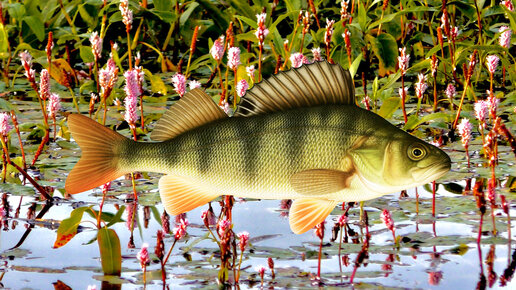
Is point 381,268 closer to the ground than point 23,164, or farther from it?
Answer: closer to the ground

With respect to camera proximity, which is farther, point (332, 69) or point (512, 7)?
point (512, 7)

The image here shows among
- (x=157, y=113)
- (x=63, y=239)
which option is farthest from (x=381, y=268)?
(x=157, y=113)

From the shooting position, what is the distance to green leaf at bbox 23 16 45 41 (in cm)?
813

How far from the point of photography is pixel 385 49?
24.5 ft

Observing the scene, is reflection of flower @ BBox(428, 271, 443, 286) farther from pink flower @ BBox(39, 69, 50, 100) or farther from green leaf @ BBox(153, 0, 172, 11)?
green leaf @ BBox(153, 0, 172, 11)

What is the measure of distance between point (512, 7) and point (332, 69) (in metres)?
4.41

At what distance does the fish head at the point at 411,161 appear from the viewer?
9.71 feet

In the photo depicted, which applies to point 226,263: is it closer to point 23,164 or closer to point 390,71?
point 23,164

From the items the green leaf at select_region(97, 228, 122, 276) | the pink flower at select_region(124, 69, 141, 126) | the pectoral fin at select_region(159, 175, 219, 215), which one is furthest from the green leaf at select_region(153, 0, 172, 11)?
the pectoral fin at select_region(159, 175, 219, 215)

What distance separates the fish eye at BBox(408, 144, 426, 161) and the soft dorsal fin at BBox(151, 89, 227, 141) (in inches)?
22.9

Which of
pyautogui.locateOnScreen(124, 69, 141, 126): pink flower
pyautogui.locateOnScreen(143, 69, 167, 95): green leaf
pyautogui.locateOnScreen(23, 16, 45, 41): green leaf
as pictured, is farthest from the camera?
pyautogui.locateOnScreen(23, 16, 45, 41): green leaf

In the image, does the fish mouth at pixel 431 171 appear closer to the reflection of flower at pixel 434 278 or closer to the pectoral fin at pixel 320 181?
the pectoral fin at pixel 320 181

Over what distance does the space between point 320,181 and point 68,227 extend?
1339 millimetres

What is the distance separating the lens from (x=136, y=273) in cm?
340
